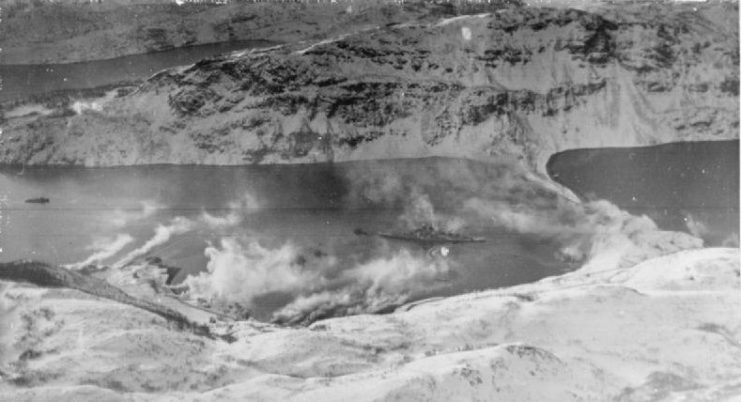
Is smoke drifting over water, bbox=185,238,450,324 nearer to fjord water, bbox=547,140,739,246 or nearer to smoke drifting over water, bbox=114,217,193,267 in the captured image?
smoke drifting over water, bbox=114,217,193,267

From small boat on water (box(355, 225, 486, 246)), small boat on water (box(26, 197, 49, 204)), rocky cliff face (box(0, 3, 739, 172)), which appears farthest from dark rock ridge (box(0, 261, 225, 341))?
small boat on water (box(355, 225, 486, 246))

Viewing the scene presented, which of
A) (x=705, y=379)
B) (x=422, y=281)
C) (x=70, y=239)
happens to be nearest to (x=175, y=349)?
(x=70, y=239)

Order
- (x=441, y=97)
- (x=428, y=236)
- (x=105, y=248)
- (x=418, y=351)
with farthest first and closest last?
1. (x=441, y=97)
2. (x=428, y=236)
3. (x=105, y=248)
4. (x=418, y=351)

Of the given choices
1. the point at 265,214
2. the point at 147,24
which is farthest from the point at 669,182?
the point at 147,24

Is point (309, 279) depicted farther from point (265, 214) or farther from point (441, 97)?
point (441, 97)

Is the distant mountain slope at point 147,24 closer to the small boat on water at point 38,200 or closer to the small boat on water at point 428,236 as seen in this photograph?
the small boat on water at point 38,200

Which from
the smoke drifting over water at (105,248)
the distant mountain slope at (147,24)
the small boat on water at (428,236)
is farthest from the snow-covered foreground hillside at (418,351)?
the distant mountain slope at (147,24)
